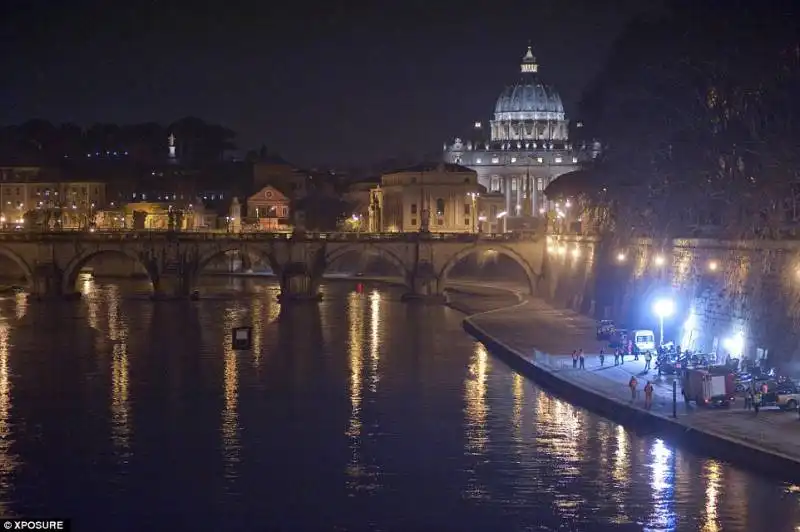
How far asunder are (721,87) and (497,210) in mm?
80992

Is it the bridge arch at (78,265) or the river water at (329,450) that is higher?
the bridge arch at (78,265)

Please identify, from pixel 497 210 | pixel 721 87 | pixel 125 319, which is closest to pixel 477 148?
pixel 497 210

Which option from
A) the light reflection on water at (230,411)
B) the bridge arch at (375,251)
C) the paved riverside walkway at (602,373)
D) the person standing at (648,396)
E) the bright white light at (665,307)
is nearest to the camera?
the paved riverside walkway at (602,373)

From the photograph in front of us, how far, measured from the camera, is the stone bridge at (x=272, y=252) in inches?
3150

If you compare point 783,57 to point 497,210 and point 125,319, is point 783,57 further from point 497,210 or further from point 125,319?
point 497,210

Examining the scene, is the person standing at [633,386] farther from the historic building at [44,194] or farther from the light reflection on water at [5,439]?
the historic building at [44,194]

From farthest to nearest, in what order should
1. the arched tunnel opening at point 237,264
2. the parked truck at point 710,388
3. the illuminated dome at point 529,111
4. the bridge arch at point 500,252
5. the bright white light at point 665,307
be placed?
the illuminated dome at point 529,111 → the arched tunnel opening at point 237,264 → the bridge arch at point 500,252 → the bright white light at point 665,307 → the parked truck at point 710,388

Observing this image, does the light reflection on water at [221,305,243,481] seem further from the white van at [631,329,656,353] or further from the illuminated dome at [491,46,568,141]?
the illuminated dome at [491,46,568,141]

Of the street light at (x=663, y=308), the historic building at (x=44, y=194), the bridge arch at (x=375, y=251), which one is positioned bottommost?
the street light at (x=663, y=308)

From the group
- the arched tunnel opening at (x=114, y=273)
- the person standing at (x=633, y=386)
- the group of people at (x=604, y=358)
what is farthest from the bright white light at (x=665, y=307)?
the arched tunnel opening at (x=114, y=273)

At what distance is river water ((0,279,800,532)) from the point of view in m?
29.0

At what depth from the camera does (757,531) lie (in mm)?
27312

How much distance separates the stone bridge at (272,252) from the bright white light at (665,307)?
29.6 meters

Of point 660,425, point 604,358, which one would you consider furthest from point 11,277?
point 660,425
